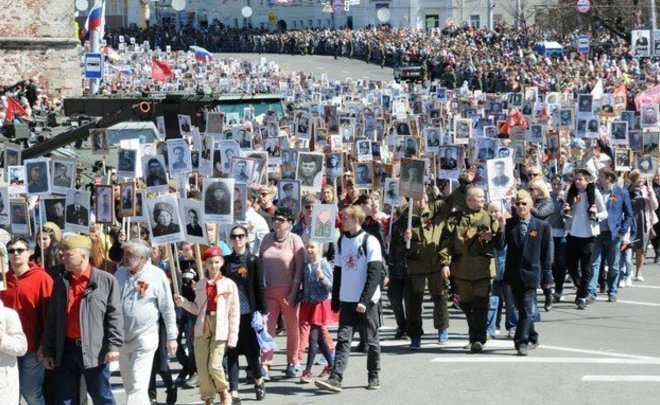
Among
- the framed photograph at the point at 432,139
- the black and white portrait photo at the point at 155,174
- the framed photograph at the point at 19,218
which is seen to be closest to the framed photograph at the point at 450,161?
the framed photograph at the point at 432,139

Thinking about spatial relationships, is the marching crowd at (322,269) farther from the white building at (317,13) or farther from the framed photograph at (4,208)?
the white building at (317,13)

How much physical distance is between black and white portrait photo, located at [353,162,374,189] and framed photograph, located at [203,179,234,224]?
5.48 metres

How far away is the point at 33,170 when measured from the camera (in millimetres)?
15594

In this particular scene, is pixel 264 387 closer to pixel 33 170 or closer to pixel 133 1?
pixel 33 170

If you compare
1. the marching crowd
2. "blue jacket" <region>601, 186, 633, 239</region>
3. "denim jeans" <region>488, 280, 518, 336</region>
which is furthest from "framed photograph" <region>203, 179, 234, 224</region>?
"blue jacket" <region>601, 186, 633, 239</region>

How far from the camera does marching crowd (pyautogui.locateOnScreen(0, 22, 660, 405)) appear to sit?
36.6 ft

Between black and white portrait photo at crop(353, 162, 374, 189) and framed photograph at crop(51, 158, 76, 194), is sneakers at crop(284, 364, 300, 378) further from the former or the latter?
black and white portrait photo at crop(353, 162, 374, 189)

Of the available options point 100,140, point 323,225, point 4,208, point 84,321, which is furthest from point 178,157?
point 84,321

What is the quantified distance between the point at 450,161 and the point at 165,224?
7691mm

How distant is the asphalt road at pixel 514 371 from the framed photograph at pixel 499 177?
1380mm

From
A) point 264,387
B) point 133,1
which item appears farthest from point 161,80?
point 133,1

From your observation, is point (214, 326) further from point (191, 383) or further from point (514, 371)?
point (514, 371)

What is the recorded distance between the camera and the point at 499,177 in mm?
16344

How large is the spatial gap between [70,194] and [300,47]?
2834 inches
